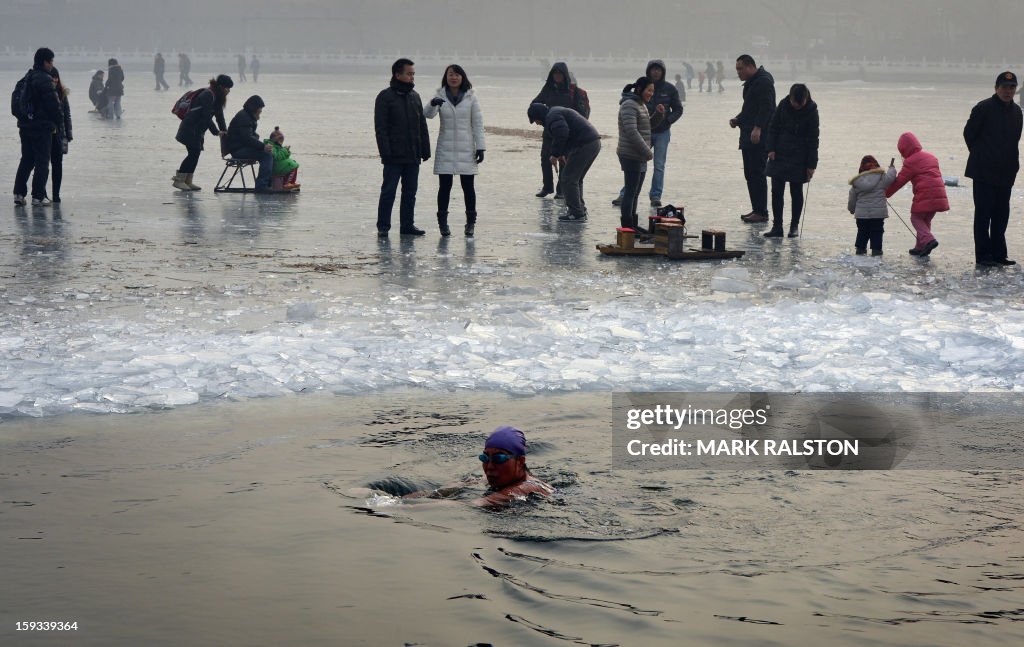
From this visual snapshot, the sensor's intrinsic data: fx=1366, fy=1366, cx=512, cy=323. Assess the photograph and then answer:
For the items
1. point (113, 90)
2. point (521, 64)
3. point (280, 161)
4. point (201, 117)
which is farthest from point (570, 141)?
point (521, 64)

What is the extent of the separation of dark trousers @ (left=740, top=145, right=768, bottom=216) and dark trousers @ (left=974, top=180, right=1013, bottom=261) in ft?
8.91

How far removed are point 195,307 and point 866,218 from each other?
629 cm

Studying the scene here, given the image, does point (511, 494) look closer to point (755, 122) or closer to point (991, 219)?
point (991, 219)

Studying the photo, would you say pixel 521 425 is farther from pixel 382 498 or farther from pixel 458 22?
pixel 458 22

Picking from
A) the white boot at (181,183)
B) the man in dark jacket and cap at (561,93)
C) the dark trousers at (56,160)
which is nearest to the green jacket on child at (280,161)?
the white boot at (181,183)

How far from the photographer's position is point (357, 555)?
17.2 feet

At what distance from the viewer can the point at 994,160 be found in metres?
11.8

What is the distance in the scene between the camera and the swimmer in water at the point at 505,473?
5.78 meters

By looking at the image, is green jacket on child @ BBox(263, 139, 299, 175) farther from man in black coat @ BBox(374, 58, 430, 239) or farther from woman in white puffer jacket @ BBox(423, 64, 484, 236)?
woman in white puffer jacket @ BBox(423, 64, 484, 236)

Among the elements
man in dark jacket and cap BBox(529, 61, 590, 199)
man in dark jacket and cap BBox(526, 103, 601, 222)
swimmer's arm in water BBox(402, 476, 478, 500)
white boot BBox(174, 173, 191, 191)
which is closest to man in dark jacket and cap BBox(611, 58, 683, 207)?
man in dark jacket and cap BBox(529, 61, 590, 199)

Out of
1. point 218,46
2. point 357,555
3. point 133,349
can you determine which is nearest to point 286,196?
point 133,349

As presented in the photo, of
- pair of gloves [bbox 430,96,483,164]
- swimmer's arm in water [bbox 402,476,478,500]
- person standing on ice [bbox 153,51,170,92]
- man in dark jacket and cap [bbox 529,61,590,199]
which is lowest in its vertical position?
swimmer's arm in water [bbox 402,476,478,500]

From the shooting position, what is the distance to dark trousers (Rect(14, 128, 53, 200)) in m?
14.6

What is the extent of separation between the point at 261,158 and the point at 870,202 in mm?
7845
